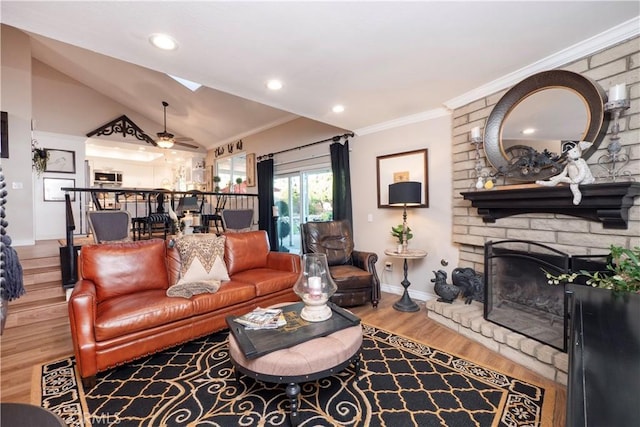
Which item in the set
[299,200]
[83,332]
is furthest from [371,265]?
[83,332]

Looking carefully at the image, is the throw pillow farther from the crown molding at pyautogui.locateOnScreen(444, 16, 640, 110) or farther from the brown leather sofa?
the crown molding at pyautogui.locateOnScreen(444, 16, 640, 110)

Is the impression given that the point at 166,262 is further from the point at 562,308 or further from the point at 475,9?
the point at 562,308

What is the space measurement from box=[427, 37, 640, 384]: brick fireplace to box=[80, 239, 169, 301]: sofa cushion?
297cm

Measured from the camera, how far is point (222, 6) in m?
1.71

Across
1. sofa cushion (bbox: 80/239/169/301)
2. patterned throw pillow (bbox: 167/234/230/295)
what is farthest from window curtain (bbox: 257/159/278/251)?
sofa cushion (bbox: 80/239/169/301)

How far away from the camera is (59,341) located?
2562 millimetres

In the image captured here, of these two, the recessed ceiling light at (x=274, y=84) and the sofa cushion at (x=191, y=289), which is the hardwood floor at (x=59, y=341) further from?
the recessed ceiling light at (x=274, y=84)

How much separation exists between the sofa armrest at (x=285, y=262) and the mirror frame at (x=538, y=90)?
7.91ft

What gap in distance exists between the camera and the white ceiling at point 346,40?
5.74 ft

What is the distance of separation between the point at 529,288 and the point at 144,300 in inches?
135

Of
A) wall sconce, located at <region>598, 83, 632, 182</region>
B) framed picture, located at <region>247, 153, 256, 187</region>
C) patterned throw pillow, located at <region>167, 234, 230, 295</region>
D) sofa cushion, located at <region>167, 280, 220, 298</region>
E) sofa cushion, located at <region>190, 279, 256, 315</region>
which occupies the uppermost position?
framed picture, located at <region>247, 153, 256, 187</region>

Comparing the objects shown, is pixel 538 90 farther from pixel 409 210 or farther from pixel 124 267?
pixel 124 267

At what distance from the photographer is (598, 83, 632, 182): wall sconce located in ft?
6.27

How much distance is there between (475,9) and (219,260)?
9.87 feet
